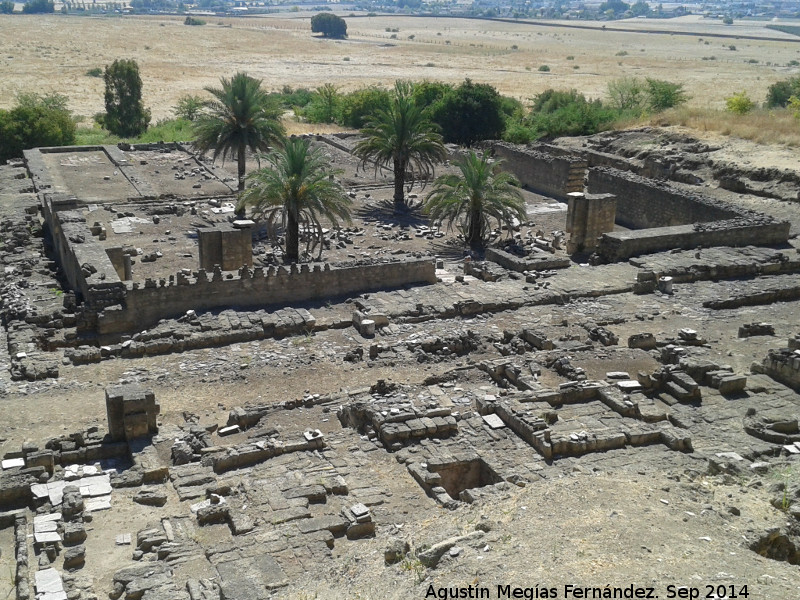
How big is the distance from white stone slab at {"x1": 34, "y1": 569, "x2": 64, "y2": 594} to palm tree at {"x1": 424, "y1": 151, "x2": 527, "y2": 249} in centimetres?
1854

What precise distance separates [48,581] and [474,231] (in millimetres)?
19249

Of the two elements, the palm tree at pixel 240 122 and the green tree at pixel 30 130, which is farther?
the green tree at pixel 30 130

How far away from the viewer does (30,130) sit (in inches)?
1625

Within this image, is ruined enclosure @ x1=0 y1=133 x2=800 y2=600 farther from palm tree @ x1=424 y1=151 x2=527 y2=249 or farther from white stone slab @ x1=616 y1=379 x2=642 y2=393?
A: palm tree @ x1=424 y1=151 x2=527 y2=249

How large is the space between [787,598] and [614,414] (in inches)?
257

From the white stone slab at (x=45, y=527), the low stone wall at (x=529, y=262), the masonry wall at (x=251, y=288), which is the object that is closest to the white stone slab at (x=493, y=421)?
the white stone slab at (x=45, y=527)

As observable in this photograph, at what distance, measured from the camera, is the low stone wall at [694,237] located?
25.8 m

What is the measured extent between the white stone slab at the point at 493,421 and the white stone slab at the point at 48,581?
701cm

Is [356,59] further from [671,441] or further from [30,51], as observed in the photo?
[671,441]

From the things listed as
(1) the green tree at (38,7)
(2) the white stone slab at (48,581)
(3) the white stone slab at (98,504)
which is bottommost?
(3) the white stone slab at (98,504)

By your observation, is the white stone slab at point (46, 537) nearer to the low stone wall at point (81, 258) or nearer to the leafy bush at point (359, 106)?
the low stone wall at point (81, 258)

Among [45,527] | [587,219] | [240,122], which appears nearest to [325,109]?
[240,122]

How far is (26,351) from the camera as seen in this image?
18656 millimetres

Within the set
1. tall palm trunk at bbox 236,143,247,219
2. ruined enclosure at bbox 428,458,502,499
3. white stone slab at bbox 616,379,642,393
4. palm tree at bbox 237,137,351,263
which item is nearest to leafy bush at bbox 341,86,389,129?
tall palm trunk at bbox 236,143,247,219
